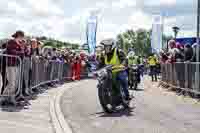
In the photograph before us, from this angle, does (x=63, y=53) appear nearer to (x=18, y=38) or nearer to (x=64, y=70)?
(x=64, y=70)

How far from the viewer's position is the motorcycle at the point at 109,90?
41.9 feet

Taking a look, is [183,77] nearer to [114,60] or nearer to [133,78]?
[133,78]

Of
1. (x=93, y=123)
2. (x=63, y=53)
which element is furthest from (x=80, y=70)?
(x=93, y=123)

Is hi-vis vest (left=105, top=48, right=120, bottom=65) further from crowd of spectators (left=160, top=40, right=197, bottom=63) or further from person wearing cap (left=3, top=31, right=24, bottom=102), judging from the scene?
crowd of spectators (left=160, top=40, right=197, bottom=63)

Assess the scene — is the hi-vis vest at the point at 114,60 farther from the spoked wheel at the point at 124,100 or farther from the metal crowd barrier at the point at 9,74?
the metal crowd barrier at the point at 9,74

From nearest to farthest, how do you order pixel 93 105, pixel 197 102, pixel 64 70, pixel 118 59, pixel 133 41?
pixel 118 59
pixel 93 105
pixel 197 102
pixel 64 70
pixel 133 41

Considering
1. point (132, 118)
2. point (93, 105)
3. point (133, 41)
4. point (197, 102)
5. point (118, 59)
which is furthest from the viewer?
point (133, 41)

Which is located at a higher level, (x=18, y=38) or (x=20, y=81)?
(x=18, y=38)

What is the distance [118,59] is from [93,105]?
2.08 meters

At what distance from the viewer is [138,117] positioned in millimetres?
12039

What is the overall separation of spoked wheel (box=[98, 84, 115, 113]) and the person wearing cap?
237 cm

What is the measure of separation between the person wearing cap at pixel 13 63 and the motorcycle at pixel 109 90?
7.40ft

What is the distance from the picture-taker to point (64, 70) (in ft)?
92.1

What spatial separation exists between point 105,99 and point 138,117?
3.85 ft
